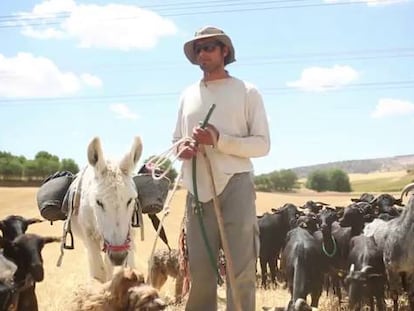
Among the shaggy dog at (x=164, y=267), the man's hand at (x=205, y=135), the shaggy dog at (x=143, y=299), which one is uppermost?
the man's hand at (x=205, y=135)

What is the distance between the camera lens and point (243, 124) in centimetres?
532

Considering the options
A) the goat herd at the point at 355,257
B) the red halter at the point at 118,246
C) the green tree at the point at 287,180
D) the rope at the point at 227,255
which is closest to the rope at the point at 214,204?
the rope at the point at 227,255

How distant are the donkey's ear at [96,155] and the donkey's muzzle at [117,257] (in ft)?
2.84

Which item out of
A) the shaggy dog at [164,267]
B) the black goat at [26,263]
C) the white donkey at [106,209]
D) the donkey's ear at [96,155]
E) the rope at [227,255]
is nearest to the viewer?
the rope at [227,255]

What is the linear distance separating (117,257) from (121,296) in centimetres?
170

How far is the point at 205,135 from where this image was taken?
4.96 metres

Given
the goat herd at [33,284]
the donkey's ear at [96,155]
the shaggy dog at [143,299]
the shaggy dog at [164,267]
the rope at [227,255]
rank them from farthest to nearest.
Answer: the shaggy dog at [164,267], the donkey's ear at [96,155], the rope at [227,255], the goat herd at [33,284], the shaggy dog at [143,299]

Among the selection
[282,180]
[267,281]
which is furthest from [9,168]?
[267,281]

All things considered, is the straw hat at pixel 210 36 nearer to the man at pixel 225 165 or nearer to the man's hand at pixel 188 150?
the man at pixel 225 165

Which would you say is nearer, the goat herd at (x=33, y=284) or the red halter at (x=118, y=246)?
the goat herd at (x=33, y=284)

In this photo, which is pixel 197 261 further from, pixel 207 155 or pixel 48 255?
pixel 48 255

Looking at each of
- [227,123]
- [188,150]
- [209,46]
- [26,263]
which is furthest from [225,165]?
[26,263]

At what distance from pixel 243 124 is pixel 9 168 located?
67251 mm

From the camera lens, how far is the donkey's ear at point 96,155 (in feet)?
20.9
